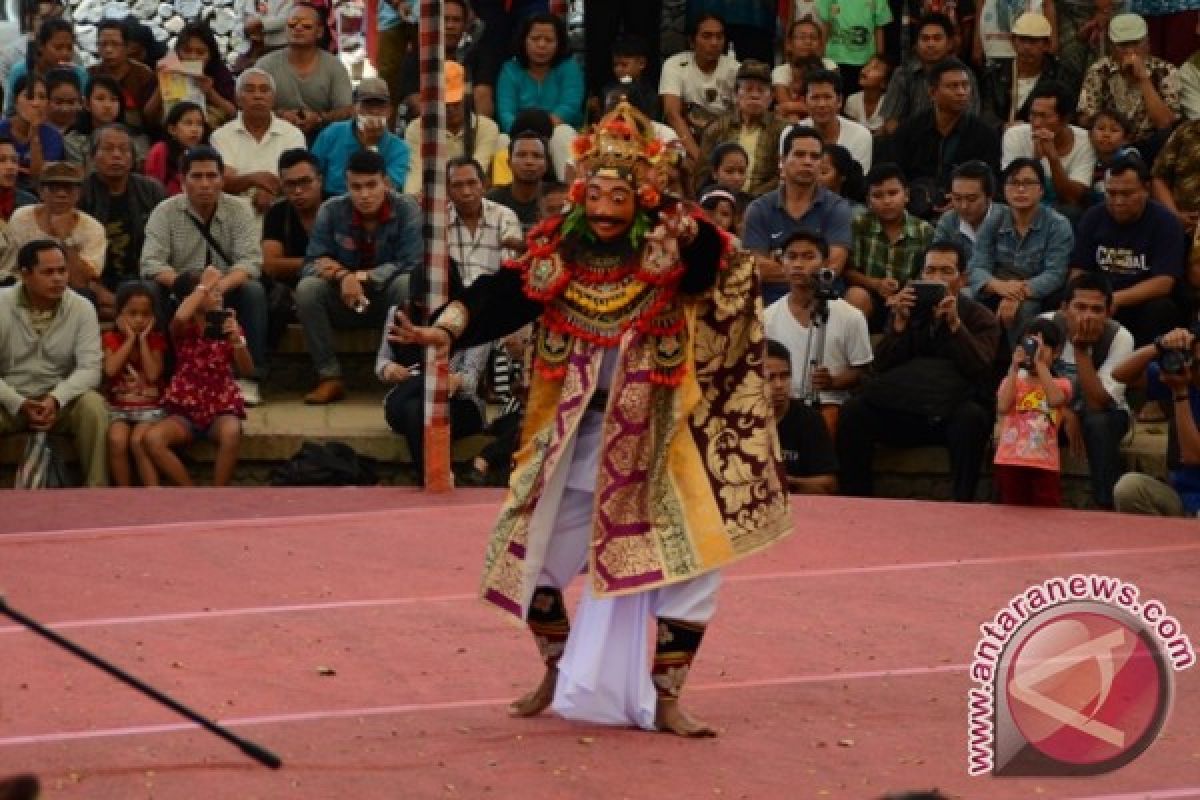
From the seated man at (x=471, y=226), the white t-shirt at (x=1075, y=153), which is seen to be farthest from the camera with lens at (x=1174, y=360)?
the seated man at (x=471, y=226)

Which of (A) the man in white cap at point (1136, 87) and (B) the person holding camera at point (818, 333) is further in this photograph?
(A) the man in white cap at point (1136, 87)

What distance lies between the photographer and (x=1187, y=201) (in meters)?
14.8

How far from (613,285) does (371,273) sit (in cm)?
591

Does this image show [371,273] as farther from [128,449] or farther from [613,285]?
[613,285]

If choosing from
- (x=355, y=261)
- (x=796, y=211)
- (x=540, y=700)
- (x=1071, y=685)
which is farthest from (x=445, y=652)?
(x=796, y=211)

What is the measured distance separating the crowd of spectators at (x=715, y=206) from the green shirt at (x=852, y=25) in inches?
0.6

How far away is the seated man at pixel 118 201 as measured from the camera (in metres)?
14.7

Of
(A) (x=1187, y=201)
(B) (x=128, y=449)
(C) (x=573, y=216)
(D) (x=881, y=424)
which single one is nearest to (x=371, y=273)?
(B) (x=128, y=449)

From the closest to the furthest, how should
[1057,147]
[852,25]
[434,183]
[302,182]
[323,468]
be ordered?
[434,183] → [323,468] → [302,182] → [1057,147] → [852,25]

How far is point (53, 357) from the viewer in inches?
530

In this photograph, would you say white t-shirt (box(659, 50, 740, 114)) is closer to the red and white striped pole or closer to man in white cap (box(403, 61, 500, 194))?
man in white cap (box(403, 61, 500, 194))

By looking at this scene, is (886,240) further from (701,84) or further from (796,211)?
(701,84)

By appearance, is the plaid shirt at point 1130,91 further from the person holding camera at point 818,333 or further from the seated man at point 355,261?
the seated man at point 355,261

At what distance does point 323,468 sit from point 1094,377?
3526mm
